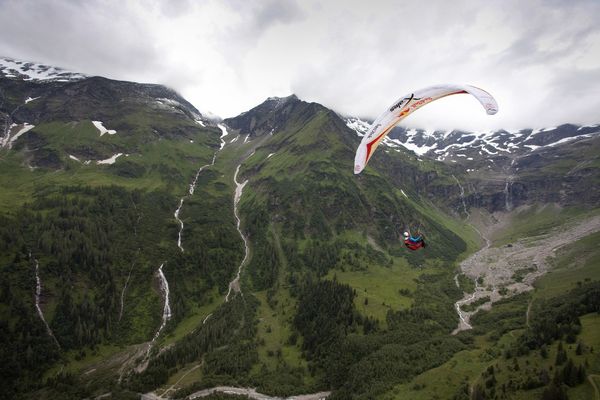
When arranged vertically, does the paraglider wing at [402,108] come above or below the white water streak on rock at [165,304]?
above

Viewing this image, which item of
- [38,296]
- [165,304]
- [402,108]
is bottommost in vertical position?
[165,304]

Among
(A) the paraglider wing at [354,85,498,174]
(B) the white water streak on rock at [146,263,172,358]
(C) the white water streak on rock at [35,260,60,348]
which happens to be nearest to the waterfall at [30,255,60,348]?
(C) the white water streak on rock at [35,260,60,348]

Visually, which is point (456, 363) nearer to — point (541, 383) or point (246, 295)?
point (541, 383)

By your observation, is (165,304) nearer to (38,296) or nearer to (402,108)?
(38,296)

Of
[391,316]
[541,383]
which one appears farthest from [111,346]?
[541,383]

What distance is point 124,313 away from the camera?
6668 inches

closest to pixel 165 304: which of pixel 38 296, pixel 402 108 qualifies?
pixel 38 296

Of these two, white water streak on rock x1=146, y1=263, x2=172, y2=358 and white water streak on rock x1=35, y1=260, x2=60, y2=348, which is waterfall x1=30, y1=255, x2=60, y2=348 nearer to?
white water streak on rock x1=35, y1=260, x2=60, y2=348

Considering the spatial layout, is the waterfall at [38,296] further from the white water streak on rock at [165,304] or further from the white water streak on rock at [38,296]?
the white water streak on rock at [165,304]

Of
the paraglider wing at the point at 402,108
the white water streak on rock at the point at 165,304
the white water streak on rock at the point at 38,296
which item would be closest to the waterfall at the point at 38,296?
the white water streak on rock at the point at 38,296

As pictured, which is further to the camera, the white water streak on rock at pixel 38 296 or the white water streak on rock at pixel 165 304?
the white water streak on rock at pixel 165 304

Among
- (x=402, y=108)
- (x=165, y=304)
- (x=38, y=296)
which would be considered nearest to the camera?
(x=402, y=108)

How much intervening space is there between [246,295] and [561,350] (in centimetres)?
13176

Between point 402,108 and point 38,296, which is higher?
point 402,108
